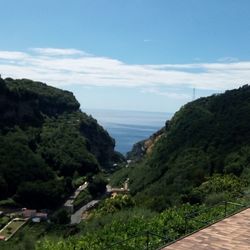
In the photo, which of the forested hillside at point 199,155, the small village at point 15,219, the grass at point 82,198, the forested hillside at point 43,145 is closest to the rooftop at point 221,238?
Result: the forested hillside at point 199,155

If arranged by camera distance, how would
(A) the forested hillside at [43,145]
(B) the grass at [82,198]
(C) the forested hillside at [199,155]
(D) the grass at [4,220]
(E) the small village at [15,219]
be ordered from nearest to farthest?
(C) the forested hillside at [199,155] < (E) the small village at [15,219] < (D) the grass at [4,220] < (A) the forested hillside at [43,145] < (B) the grass at [82,198]

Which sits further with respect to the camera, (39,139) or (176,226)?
(39,139)

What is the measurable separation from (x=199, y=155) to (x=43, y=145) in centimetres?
4137

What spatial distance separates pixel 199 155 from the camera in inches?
2175

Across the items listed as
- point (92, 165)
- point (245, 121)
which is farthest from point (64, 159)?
point (245, 121)

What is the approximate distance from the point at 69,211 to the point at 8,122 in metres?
29.6

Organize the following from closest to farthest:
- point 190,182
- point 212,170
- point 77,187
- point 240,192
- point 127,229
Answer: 1. point 127,229
2. point 240,192
3. point 190,182
4. point 212,170
5. point 77,187

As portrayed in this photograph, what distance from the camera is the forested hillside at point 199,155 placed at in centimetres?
3556

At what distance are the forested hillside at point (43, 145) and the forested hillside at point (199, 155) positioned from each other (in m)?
10.4

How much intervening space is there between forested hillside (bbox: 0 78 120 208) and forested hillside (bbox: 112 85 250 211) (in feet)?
34.1

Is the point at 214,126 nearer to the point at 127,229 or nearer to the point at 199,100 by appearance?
the point at 199,100

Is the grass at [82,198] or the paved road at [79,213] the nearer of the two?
the paved road at [79,213]

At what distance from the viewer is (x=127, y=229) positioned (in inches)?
798

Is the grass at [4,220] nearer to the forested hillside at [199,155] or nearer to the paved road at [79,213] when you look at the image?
the paved road at [79,213]
